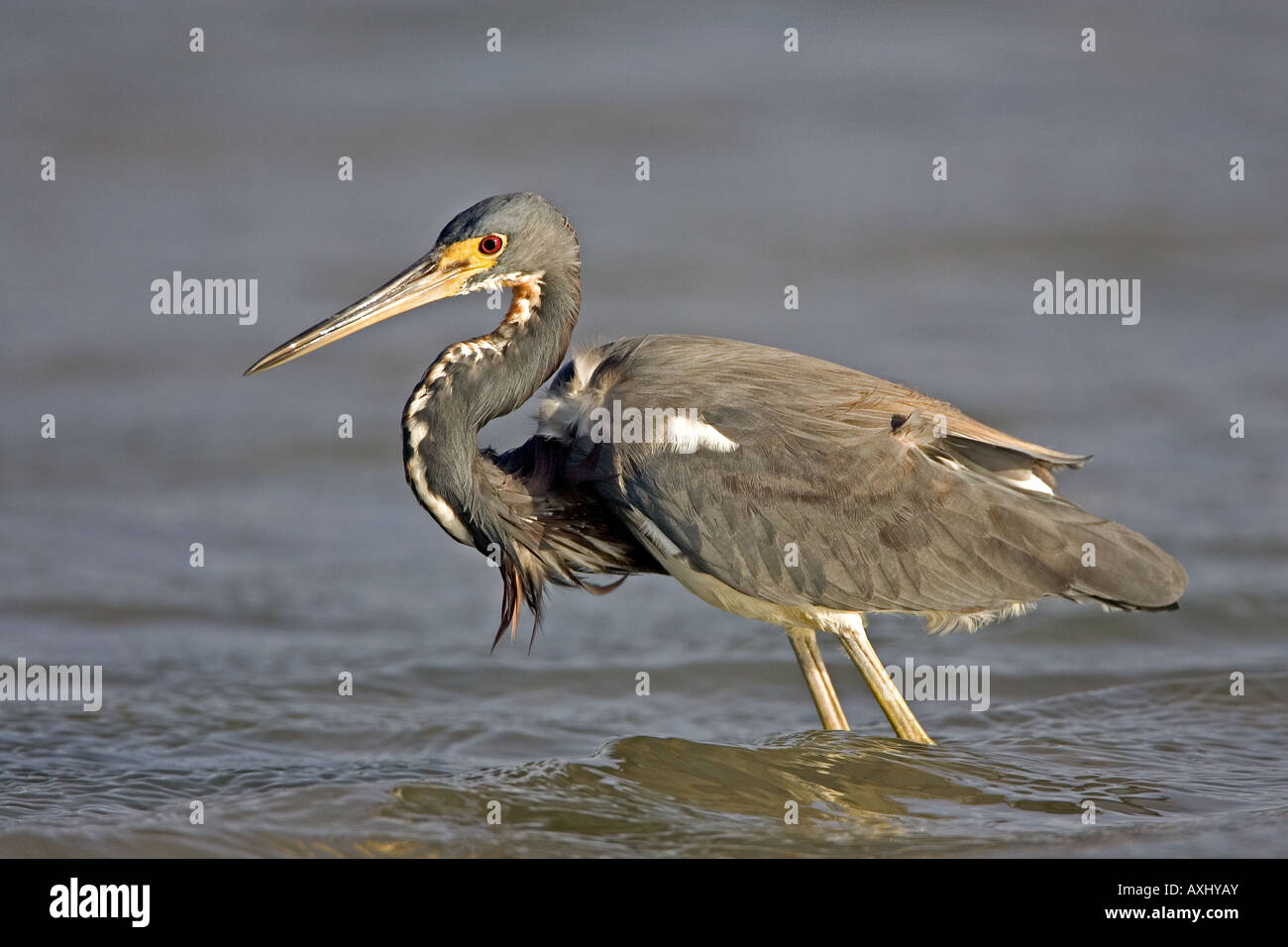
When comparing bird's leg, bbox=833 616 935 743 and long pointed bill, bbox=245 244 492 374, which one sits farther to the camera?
bird's leg, bbox=833 616 935 743

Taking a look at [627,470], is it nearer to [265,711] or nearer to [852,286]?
[265,711]

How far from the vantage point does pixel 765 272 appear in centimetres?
1304

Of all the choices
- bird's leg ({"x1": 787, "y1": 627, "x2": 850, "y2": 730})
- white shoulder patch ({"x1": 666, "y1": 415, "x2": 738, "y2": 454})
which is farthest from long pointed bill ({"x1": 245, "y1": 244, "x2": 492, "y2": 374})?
bird's leg ({"x1": 787, "y1": 627, "x2": 850, "y2": 730})

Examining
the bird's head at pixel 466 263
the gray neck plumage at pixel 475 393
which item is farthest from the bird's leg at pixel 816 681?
the bird's head at pixel 466 263

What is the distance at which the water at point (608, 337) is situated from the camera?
5988 mm

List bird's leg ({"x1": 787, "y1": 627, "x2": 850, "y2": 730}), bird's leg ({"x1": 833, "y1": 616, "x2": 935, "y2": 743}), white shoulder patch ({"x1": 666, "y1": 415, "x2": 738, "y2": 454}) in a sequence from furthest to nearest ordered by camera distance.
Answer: bird's leg ({"x1": 787, "y1": 627, "x2": 850, "y2": 730}) → bird's leg ({"x1": 833, "y1": 616, "x2": 935, "y2": 743}) → white shoulder patch ({"x1": 666, "y1": 415, "x2": 738, "y2": 454})

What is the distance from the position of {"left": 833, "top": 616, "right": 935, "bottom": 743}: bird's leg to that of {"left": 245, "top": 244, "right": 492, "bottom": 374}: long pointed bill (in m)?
2.11

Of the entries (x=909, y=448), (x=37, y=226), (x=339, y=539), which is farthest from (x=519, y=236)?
(x=37, y=226)

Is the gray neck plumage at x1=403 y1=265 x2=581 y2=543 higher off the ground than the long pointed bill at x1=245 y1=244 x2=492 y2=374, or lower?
lower

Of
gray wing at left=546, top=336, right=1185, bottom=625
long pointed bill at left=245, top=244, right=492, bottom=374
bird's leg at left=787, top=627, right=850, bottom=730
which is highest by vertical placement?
long pointed bill at left=245, top=244, right=492, bottom=374

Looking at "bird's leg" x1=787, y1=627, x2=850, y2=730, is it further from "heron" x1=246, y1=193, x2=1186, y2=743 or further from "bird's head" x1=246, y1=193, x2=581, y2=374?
"bird's head" x1=246, y1=193, x2=581, y2=374

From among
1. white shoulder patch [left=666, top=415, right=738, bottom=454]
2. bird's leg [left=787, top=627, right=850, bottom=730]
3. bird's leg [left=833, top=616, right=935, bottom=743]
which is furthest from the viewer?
bird's leg [left=787, top=627, right=850, bottom=730]

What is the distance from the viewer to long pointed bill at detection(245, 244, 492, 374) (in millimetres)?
6004

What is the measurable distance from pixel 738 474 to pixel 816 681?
1089 mm
